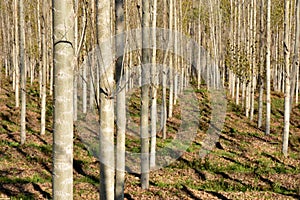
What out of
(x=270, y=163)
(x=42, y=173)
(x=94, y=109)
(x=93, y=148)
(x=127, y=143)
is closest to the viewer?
(x=42, y=173)

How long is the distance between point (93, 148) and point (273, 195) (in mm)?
8420

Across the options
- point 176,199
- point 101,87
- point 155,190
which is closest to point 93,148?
point 155,190

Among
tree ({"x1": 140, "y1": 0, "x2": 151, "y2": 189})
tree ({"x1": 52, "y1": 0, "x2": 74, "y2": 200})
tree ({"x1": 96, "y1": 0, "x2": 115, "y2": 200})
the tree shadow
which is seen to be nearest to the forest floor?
the tree shadow

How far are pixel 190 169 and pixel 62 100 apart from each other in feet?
40.0

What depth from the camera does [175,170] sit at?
1433 cm

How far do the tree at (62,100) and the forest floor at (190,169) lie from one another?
787 centimetres

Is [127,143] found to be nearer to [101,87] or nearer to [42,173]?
[42,173]

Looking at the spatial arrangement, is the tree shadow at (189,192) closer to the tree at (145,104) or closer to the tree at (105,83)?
the tree at (145,104)

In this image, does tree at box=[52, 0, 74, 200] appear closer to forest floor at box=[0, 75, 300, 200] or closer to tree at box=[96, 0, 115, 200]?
tree at box=[96, 0, 115, 200]

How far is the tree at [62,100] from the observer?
2.85 m

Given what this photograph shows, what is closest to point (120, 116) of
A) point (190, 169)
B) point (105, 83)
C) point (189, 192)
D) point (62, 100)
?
point (105, 83)

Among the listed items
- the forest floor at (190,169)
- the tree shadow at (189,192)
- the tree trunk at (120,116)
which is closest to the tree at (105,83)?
the tree trunk at (120,116)

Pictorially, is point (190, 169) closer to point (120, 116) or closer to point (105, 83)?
point (120, 116)

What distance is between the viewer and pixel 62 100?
2840 millimetres
